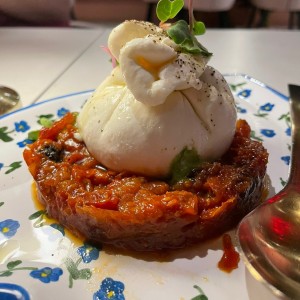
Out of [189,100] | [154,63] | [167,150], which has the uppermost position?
[154,63]

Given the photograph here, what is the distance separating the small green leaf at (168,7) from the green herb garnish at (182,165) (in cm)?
43

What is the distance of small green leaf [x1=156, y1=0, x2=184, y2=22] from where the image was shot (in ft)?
4.42

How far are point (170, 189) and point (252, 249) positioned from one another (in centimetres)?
31

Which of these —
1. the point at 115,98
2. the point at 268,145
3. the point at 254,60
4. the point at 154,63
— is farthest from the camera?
the point at 254,60

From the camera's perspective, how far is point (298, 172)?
4.77 feet

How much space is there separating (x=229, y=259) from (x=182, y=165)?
12.9 inches

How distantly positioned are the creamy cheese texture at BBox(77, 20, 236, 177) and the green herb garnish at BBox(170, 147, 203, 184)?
0.05 ft

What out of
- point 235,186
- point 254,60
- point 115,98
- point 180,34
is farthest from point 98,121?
point 254,60

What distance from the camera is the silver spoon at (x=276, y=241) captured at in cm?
108

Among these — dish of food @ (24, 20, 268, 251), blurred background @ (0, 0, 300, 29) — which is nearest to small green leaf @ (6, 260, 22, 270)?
dish of food @ (24, 20, 268, 251)

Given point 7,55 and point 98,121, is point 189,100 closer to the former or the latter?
point 98,121

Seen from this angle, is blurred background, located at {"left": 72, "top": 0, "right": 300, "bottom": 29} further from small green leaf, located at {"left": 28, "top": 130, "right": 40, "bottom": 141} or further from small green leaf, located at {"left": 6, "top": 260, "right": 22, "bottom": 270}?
small green leaf, located at {"left": 6, "top": 260, "right": 22, "bottom": 270}

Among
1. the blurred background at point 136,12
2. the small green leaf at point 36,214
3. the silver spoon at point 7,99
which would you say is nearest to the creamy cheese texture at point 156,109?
the small green leaf at point 36,214

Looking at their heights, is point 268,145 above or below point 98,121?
below
